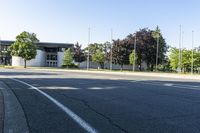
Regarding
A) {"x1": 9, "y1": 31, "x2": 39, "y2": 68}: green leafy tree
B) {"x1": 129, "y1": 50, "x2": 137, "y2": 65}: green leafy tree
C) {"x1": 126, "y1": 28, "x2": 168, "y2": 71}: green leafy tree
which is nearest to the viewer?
{"x1": 9, "y1": 31, "x2": 39, "y2": 68}: green leafy tree

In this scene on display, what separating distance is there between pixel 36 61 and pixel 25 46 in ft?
77.5

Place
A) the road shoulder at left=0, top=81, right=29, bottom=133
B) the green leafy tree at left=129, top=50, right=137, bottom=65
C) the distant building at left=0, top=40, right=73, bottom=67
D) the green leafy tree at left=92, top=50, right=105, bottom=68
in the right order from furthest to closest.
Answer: the distant building at left=0, top=40, right=73, bottom=67, the green leafy tree at left=92, top=50, right=105, bottom=68, the green leafy tree at left=129, top=50, right=137, bottom=65, the road shoulder at left=0, top=81, right=29, bottom=133

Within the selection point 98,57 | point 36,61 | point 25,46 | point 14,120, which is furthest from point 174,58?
point 14,120

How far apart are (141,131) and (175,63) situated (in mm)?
90492

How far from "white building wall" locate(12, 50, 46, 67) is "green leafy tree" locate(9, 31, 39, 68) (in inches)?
631

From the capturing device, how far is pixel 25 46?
9450 centimetres

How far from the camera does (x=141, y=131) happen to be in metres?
7.50

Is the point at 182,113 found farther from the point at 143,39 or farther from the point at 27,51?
the point at 143,39

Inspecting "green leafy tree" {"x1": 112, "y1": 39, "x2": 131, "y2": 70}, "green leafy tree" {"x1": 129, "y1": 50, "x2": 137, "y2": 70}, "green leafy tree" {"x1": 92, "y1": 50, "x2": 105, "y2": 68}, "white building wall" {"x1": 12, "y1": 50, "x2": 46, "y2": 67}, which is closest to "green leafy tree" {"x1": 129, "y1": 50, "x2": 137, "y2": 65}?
"green leafy tree" {"x1": 129, "y1": 50, "x2": 137, "y2": 70}

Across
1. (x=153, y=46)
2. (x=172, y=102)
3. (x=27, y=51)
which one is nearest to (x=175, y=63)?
(x=153, y=46)

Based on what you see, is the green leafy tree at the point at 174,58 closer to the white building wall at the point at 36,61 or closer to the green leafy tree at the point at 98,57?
the green leafy tree at the point at 98,57

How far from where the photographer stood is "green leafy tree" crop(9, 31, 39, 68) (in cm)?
9456

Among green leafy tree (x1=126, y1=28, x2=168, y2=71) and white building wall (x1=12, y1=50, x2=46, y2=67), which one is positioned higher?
green leafy tree (x1=126, y1=28, x2=168, y2=71)

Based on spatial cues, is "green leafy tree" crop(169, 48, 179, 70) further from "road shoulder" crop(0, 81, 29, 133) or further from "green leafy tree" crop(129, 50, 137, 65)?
"road shoulder" crop(0, 81, 29, 133)
